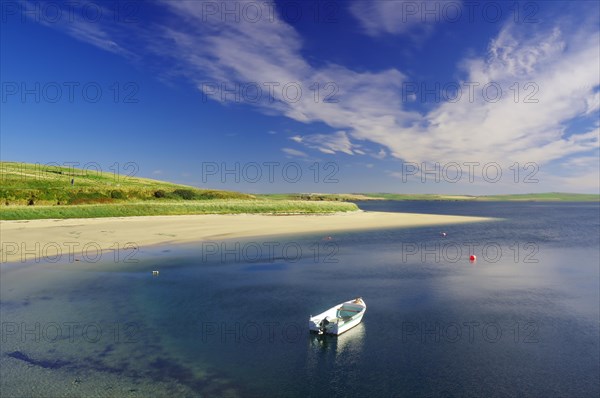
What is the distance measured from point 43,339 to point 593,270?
168 feet

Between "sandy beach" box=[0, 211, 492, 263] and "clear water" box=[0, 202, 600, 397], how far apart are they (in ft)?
33.0

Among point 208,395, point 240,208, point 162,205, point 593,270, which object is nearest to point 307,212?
point 240,208

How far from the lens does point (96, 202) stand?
274 feet

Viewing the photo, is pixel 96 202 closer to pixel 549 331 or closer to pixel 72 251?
pixel 72 251

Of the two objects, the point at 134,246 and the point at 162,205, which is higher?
the point at 162,205

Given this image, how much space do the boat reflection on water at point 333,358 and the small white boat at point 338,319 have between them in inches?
13.6

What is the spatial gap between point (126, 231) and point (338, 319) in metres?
50.2

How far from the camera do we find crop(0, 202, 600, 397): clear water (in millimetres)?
15336

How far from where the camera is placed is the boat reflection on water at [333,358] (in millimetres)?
15438

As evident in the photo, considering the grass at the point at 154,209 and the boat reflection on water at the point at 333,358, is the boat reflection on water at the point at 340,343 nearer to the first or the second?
the boat reflection on water at the point at 333,358

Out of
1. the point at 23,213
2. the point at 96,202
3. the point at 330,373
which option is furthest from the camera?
the point at 96,202

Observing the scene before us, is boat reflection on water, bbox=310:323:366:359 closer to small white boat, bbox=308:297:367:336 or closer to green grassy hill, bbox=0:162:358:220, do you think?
small white boat, bbox=308:297:367:336

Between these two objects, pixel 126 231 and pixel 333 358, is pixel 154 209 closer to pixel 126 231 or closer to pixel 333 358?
pixel 126 231

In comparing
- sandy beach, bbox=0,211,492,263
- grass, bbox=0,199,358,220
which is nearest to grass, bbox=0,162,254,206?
grass, bbox=0,199,358,220
